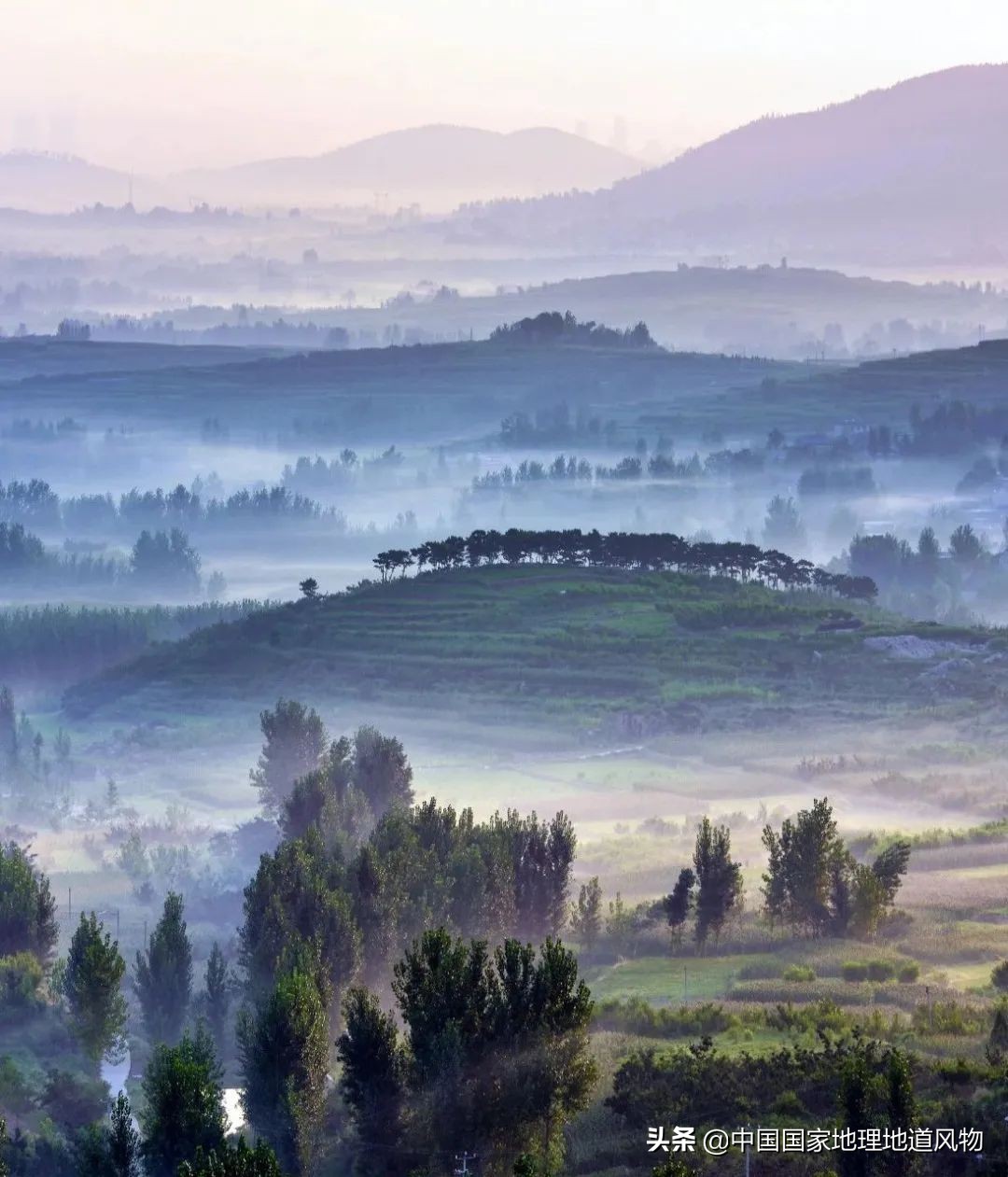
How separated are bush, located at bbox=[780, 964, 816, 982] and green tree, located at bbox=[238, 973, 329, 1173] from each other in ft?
58.6

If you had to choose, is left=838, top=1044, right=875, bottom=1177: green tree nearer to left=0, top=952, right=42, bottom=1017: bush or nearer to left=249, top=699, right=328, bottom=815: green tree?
left=0, top=952, right=42, bottom=1017: bush

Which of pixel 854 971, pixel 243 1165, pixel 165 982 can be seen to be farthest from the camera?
pixel 165 982

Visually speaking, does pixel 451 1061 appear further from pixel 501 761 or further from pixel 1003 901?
pixel 501 761

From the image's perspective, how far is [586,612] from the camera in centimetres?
18362

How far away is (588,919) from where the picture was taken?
87062 millimetres

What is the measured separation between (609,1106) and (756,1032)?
6.82 meters

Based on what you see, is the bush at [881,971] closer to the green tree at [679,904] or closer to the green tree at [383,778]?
the green tree at [679,904]

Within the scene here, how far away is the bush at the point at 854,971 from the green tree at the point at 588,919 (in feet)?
41.1

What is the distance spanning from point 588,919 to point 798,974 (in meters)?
13.1

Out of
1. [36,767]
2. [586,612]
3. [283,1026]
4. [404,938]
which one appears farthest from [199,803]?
[283,1026]

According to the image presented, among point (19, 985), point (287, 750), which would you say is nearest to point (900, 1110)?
point (19, 985)

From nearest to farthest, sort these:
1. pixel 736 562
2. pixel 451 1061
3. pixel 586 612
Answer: pixel 451 1061 → pixel 586 612 → pixel 736 562

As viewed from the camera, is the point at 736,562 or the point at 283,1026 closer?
the point at 283,1026

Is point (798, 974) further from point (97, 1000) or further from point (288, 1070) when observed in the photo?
point (97, 1000)
